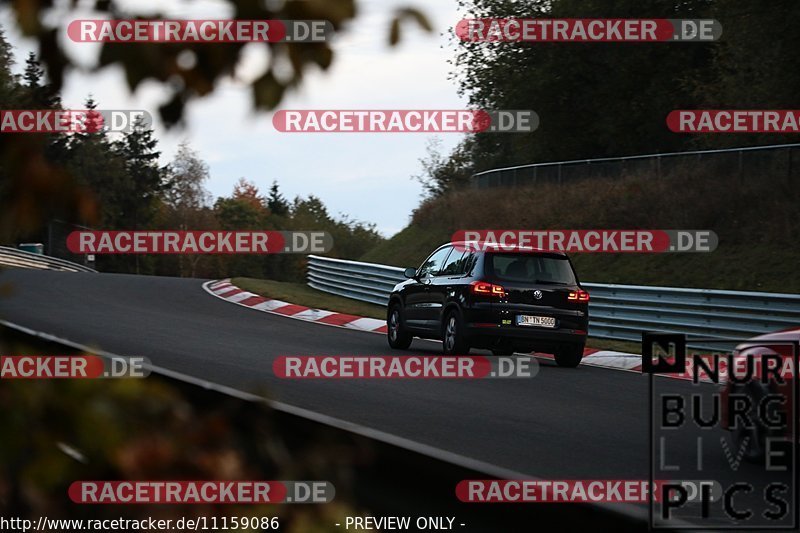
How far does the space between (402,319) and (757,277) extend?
417 inches

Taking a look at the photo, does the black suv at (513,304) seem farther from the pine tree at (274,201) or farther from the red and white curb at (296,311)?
the pine tree at (274,201)

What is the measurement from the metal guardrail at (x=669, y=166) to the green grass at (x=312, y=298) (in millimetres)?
8077

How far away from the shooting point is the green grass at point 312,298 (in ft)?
91.8

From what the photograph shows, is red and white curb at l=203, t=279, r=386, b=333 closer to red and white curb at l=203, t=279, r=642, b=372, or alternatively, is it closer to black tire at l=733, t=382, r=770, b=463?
red and white curb at l=203, t=279, r=642, b=372

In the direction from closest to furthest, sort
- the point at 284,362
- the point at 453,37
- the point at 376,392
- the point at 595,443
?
the point at 595,443
the point at 376,392
the point at 284,362
the point at 453,37

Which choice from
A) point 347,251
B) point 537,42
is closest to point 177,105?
point 537,42

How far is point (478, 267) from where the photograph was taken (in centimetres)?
1712

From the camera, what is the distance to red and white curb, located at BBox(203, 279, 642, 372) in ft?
60.2

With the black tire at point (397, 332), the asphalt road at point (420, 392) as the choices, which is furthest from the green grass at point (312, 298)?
the black tire at point (397, 332)

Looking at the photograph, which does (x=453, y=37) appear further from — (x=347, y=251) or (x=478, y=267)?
(x=347, y=251)

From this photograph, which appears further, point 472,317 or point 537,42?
point 537,42

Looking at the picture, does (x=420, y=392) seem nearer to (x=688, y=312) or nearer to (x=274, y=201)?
(x=688, y=312)

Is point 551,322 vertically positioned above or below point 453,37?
below

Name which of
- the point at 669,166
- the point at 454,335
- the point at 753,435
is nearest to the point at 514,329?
the point at 454,335
